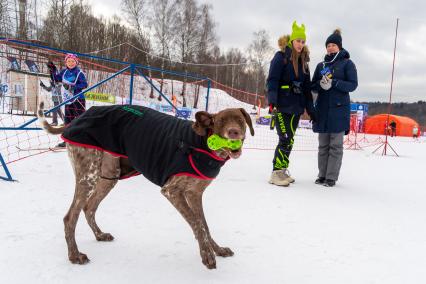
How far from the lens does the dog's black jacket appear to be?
199 centimetres

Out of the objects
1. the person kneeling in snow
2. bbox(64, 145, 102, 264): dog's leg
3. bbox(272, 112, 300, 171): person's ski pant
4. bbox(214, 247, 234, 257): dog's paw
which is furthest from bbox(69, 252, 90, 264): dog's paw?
the person kneeling in snow

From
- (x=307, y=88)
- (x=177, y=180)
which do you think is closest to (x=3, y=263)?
(x=177, y=180)

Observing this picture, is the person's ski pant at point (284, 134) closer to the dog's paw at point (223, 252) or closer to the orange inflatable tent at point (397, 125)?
the dog's paw at point (223, 252)

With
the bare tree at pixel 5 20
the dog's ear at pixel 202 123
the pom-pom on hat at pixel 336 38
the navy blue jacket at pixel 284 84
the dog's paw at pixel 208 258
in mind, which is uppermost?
the bare tree at pixel 5 20

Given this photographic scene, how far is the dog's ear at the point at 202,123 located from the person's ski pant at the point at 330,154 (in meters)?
2.99

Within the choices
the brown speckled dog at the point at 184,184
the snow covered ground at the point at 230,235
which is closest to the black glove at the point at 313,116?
the snow covered ground at the point at 230,235

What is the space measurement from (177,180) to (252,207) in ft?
5.02

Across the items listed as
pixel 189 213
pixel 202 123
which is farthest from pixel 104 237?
pixel 202 123

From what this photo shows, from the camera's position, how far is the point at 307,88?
434cm

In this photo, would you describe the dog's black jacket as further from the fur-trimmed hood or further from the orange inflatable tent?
the orange inflatable tent

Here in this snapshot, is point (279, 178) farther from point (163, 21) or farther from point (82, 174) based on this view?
point (163, 21)

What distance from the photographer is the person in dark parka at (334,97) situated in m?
4.30

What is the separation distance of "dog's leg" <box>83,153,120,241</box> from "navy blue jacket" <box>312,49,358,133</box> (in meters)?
3.15

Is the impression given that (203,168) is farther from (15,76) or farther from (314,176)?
(15,76)
